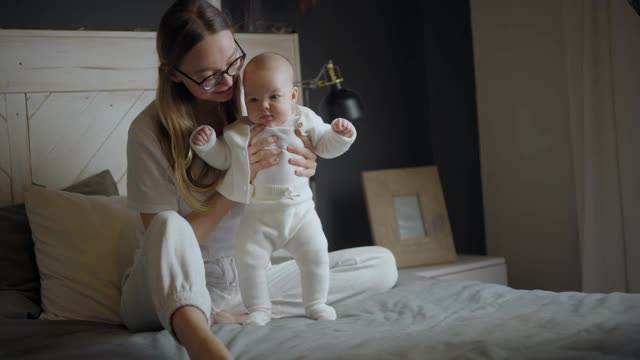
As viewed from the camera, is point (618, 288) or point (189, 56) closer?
point (189, 56)

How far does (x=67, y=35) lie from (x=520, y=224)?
2.07 m

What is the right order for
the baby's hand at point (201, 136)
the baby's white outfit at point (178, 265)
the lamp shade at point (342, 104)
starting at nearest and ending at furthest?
the baby's white outfit at point (178, 265), the baby's hand at point (201, 136), the lamp shade at point (342, 104)

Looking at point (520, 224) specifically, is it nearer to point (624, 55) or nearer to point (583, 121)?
point (583, 121)

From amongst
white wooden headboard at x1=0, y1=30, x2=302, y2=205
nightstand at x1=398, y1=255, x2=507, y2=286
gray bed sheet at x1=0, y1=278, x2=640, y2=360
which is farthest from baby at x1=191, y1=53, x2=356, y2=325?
nightstand at x1=398, y1=255, x2=507, y2=286

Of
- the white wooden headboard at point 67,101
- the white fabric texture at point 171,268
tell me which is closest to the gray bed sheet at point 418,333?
the white fabric texture at point 171,268

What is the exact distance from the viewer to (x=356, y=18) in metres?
3.89

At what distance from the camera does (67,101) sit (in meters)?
2.96

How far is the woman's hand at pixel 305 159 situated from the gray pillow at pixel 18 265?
2.86 ft

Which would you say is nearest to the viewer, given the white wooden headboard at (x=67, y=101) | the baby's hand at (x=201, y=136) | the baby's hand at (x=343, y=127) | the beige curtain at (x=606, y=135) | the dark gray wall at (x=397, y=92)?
the baby's hand at (x=201, y=136)

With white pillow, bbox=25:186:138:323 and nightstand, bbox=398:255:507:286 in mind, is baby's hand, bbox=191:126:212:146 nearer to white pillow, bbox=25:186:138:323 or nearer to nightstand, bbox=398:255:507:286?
Result: white pillow, bbox=25:186:138:323

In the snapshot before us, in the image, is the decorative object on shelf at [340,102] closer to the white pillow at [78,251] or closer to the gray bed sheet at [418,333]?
the white pillow at [78,251]

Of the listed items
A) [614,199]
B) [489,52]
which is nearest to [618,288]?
[614,199]

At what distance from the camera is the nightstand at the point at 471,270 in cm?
332

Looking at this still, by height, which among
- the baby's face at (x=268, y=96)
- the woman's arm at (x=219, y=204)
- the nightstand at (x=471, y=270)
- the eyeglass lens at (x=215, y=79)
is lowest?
the nightstand at (x=471, y=270)
